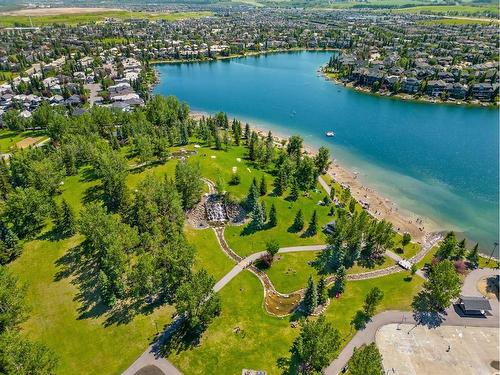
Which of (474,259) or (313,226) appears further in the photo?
(313,226)

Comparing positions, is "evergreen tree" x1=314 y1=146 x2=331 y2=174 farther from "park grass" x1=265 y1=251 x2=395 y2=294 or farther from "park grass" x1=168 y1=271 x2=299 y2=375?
"park grass" x1=168 y1=271 x2=299 y2=375

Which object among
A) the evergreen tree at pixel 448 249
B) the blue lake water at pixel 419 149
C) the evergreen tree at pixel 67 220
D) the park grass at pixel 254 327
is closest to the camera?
the park grass at pixel 254 327

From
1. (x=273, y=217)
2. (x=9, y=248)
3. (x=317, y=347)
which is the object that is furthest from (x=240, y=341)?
(x=9, y=248)

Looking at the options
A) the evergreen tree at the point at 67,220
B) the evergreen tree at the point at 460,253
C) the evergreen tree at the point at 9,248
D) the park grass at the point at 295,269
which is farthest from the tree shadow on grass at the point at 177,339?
the evergreen tree at the point at 460,253

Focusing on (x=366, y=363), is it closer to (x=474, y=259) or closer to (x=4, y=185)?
(x=474, y=259)

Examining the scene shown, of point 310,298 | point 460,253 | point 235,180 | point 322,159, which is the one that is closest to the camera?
point 310,298

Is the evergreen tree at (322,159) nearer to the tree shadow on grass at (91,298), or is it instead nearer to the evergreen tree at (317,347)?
the evergreen tree at (317,347)

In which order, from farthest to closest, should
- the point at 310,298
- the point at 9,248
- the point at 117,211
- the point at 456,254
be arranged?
the point at 117,211, the point at 9,248, the point at 456,254, the point at 310,298
